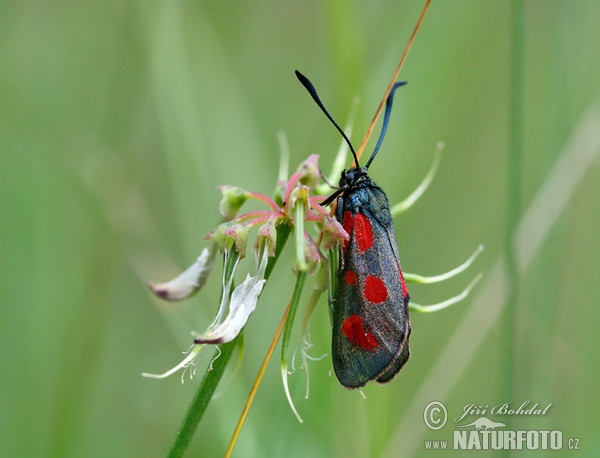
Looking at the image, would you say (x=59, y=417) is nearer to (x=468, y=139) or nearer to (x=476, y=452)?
(x=476, y=452)

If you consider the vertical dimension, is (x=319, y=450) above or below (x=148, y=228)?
below

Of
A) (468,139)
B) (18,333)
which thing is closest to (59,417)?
(18,333)

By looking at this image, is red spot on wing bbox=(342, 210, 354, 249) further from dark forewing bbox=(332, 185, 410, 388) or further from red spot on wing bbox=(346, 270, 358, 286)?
red spot on wing bbox=(346, 270, 358, 286)

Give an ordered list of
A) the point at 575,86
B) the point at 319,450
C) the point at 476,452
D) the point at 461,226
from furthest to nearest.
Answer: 1. the point at 461,226
2. the point at 476,452
3. the point at 575,86
4. the point at 319,450

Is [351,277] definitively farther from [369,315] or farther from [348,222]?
[348,222]

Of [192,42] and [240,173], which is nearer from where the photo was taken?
[240,173]

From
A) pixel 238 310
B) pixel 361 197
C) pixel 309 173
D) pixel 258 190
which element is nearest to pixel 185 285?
pixel 238 310

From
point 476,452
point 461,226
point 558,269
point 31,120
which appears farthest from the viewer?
point 461,226
